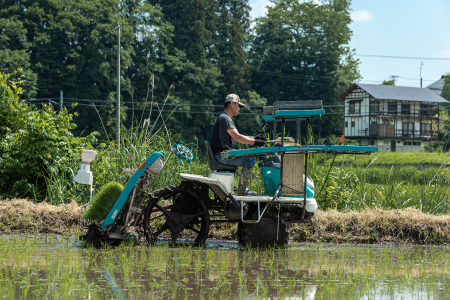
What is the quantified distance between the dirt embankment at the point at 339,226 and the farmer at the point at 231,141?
1.44 m

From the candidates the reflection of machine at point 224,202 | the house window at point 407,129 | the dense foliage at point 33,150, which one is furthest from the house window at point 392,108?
the reflection of machine at point 224,202

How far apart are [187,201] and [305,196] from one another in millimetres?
1684

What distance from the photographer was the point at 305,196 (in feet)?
22.8

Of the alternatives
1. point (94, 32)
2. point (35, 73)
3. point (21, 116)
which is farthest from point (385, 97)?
point (21, 116)

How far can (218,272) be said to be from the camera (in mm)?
5637

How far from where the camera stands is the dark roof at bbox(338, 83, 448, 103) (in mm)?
70688

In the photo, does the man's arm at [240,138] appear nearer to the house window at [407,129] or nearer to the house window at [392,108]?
the house window at [392,108]

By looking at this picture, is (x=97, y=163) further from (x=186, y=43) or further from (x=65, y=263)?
(x=186, y=43)

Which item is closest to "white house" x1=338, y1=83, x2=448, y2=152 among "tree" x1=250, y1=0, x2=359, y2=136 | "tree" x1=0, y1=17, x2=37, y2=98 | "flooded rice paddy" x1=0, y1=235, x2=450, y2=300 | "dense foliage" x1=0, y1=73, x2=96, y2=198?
"tree" x1=250, y1=0, x2=359, y2=136

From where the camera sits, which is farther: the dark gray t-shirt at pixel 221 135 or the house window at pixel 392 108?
the house window at pixel 392 108

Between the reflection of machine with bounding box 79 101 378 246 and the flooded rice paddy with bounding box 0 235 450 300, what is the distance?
0.28 metres

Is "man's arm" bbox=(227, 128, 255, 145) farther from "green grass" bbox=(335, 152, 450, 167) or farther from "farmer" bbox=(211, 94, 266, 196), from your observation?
"green grass" bbox=(335, 152, 450, 167)

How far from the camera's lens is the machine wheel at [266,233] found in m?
7.28

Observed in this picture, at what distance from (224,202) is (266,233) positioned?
0.71 meters
